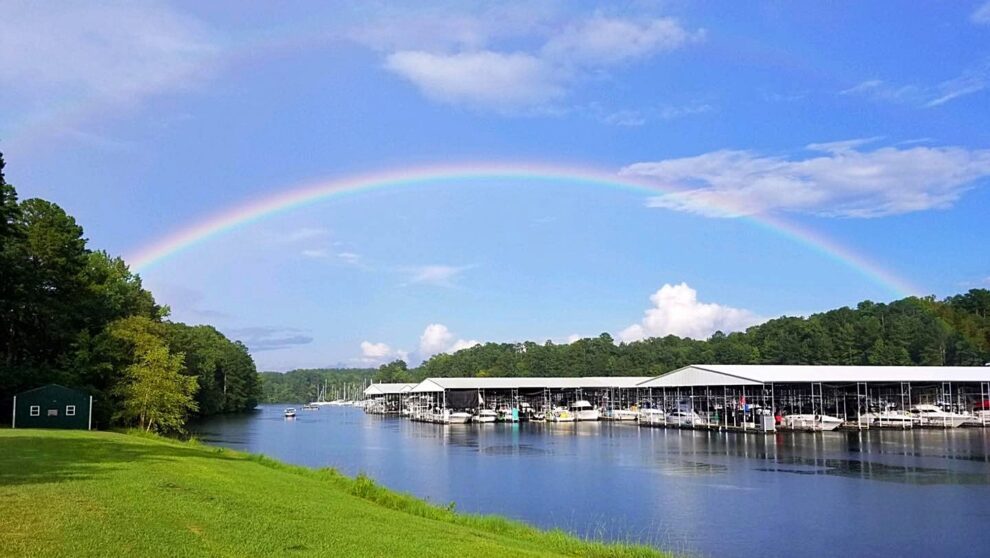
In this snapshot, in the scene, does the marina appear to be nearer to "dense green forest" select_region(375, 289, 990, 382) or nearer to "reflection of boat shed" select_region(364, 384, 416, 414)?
"reflection of boat shed" select_region(364, 384, 416, 414)

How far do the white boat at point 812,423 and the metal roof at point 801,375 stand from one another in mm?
4008

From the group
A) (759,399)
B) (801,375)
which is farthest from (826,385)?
(801,375)

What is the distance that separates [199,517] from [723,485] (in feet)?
89.7

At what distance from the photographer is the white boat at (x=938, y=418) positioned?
75.6 m

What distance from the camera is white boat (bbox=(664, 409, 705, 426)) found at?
79406mm

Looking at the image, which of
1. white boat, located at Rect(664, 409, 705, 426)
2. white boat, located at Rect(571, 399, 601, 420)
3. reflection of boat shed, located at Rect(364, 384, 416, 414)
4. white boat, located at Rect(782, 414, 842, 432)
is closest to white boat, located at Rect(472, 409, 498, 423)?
white boat, located at Rect(571, 399, 601, 420)

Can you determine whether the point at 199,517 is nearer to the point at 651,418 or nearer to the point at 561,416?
the point at 651,418

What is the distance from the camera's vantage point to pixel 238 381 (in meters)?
144

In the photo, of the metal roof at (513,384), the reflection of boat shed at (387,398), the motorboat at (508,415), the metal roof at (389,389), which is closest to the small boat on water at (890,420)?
the metal roof at (513,384)

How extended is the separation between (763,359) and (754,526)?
358 ft

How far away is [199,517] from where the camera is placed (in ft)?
42.5

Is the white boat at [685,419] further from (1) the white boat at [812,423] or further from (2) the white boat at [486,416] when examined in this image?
(2) the white boat at [486,416]

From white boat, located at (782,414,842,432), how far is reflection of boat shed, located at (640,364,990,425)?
1.39 metres

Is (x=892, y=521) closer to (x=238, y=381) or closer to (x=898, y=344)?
(x=898, y=344)
